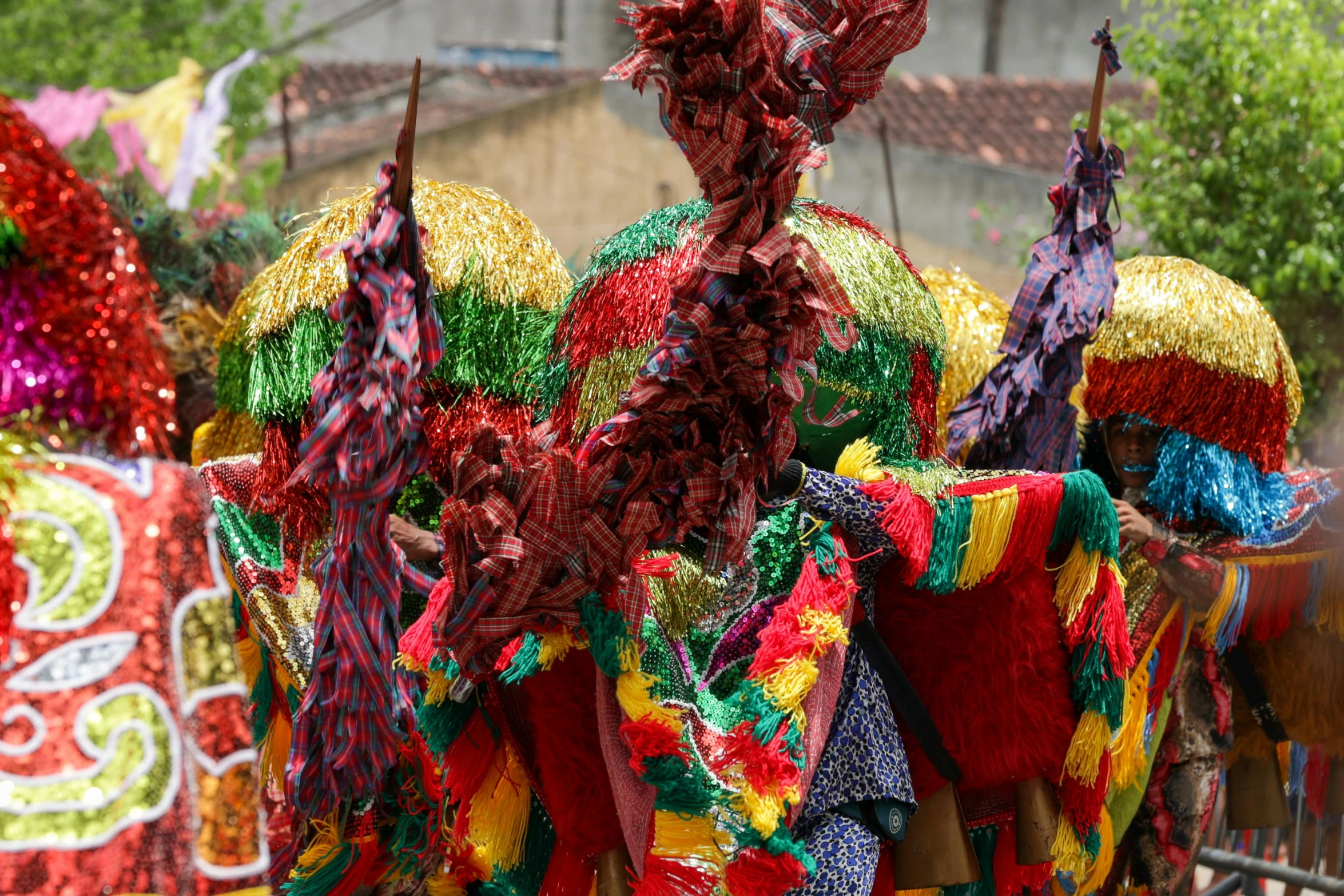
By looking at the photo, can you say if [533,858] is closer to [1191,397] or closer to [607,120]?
[1191,397]

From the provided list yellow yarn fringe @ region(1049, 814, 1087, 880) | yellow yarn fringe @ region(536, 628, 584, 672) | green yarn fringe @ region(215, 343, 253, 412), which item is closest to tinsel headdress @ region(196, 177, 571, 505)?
green yarn fringe @ region(215, 343, 253, 412)

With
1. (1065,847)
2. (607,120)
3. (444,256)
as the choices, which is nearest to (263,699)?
(444,256)

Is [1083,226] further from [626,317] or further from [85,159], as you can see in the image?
[85,159]

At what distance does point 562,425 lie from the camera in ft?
8.73

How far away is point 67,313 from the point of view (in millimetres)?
1486

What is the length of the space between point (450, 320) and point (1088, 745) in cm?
161

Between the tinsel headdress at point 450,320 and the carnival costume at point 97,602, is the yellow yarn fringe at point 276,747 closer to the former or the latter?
the tinsel headdress at point 450,320

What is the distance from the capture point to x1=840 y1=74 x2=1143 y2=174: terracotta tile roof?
14.1 metres

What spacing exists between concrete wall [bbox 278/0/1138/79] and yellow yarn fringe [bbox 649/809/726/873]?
16.2 m

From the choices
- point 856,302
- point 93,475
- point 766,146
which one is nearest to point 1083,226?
point 856,302

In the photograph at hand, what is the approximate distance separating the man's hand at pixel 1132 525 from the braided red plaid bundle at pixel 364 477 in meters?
2.19

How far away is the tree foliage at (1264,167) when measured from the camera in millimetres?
5676

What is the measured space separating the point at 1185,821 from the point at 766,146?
2.85m

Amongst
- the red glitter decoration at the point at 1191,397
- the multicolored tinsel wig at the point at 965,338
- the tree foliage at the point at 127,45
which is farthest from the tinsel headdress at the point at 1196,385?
the tree foliage at the point at 127,45
